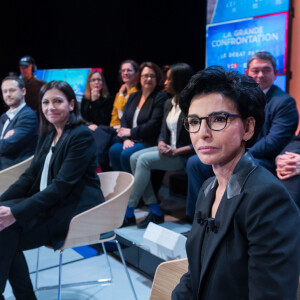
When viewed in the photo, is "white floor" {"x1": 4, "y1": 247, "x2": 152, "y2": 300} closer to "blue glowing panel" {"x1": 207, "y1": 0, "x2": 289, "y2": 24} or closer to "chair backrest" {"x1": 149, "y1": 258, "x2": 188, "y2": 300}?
"chair backrest" {"x1": 149, "y1": 258, "x2": 188, "y2": 300}

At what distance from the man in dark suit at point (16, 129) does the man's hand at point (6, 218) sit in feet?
5.88

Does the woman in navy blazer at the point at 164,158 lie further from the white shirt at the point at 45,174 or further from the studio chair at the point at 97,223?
the white shirt at the point at 45,174

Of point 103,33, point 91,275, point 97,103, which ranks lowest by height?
point 91,275

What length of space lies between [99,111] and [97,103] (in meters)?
0.11

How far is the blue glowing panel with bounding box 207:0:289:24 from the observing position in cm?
380

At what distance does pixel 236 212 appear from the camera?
3.43 ft

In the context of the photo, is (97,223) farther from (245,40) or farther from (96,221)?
(245,40)

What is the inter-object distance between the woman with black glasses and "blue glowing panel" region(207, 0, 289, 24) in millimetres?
1532

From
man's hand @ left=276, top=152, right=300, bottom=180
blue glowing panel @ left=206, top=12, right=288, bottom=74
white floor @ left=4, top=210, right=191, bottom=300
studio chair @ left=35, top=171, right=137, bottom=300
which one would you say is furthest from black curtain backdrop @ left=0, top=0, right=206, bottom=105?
studio chair @ left=35, top=171, right=137, bottom=300

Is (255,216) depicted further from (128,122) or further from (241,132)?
(128,122)

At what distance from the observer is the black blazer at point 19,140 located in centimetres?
393

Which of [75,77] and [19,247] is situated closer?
[19,247]

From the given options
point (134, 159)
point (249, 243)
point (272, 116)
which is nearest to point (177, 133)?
point (134, 159)

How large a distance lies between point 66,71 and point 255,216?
19.3ft
